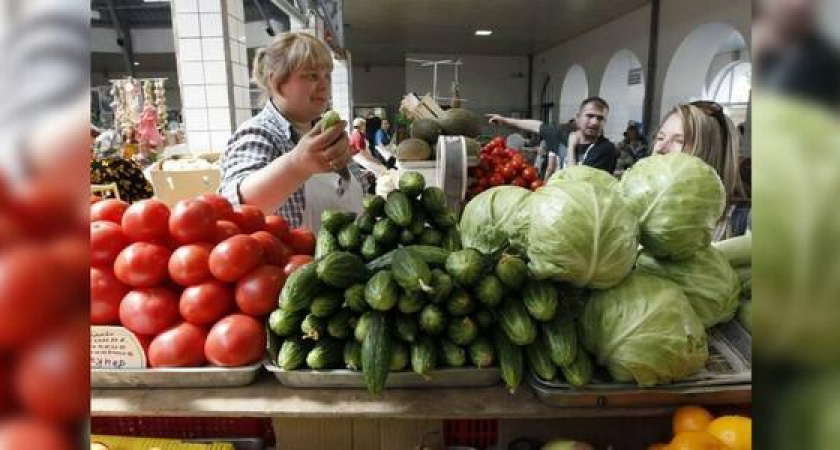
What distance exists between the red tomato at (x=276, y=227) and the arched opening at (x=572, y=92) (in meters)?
15.8

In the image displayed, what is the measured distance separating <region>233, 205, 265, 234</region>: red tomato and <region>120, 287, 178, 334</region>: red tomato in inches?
13.2

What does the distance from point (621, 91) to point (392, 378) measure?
13859 millimetres

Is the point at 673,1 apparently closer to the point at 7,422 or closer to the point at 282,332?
the point at 282,332

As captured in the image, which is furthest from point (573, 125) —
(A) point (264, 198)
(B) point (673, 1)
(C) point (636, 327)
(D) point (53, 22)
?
(D) point (53, 22)

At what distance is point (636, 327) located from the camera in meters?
1.18

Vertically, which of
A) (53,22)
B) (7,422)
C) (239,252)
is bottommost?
(239,252)

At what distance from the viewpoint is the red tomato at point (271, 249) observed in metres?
1.45

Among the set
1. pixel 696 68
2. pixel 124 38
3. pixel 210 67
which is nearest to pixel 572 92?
pixel 696 68

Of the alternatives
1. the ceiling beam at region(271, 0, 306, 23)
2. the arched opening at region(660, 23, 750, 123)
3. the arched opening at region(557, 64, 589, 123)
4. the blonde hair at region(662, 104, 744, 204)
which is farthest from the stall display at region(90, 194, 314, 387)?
the arched opening at region(557, 64, 589, 123)

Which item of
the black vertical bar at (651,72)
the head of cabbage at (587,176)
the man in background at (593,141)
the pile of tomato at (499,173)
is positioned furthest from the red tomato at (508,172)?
the black vertical bar at (651,72)

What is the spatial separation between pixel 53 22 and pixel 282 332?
1.05 m

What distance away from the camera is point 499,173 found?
4.49 meters

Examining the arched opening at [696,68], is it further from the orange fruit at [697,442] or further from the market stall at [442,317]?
the orange fruit at [697,442]

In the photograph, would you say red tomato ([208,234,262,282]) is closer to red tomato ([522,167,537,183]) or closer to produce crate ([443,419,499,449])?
produce crate ([443,419,499,449])
